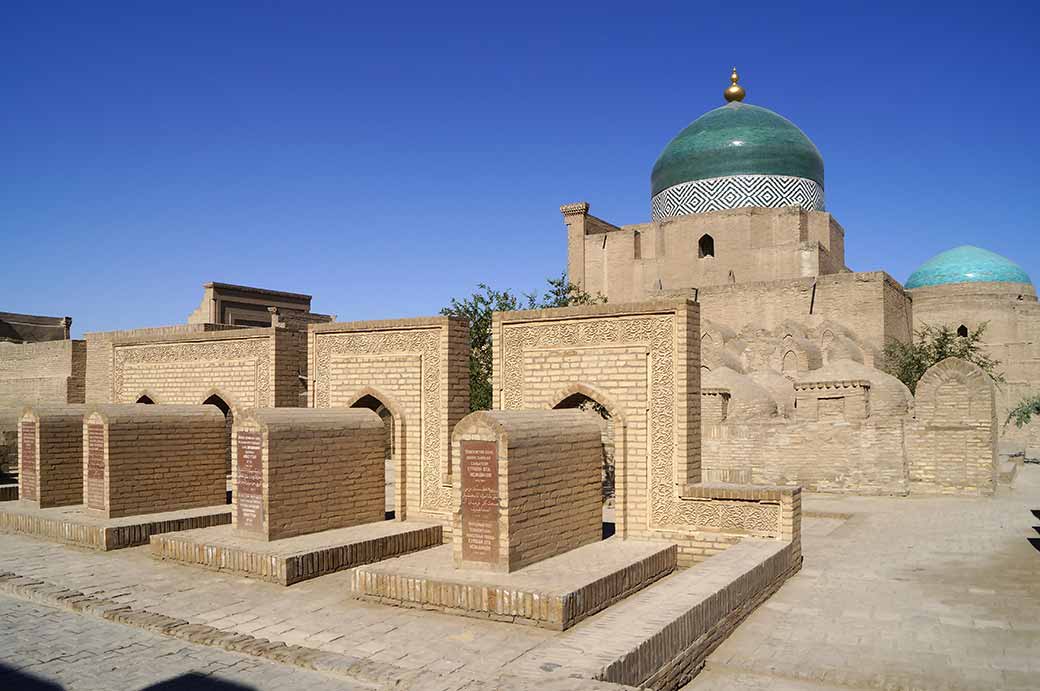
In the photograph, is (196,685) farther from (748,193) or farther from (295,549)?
(748,193)

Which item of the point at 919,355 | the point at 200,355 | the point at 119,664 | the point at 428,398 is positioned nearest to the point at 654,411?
the point at 428,398

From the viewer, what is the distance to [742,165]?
99.9ft

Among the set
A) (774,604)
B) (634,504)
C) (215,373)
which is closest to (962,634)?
(774,604)

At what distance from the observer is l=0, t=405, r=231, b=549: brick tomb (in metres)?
10.2

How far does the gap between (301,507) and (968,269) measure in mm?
30930

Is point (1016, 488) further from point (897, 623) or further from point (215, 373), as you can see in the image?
point (215, 373)

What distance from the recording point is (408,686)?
4414 millimetres

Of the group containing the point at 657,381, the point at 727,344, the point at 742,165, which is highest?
the point at 742,165

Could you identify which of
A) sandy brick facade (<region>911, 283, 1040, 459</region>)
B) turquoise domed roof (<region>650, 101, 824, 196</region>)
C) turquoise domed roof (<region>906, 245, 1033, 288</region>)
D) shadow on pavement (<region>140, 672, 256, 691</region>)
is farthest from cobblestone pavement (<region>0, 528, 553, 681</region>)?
turquoise domed roof (<region>906, 245, 1033, 288</region>)

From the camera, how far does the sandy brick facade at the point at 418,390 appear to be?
9.88 m

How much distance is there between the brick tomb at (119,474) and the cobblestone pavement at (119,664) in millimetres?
3427

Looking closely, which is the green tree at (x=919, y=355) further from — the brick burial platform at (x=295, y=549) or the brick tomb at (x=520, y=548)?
the brick burial platform at (x=295, y=549)

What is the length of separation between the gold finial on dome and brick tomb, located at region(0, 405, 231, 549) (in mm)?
28213

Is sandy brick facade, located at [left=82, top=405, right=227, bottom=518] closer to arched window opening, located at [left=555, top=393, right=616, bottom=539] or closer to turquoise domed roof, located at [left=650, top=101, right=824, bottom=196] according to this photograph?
arched window opening, located at [left=555, top=393, right=616, bottom=539]
